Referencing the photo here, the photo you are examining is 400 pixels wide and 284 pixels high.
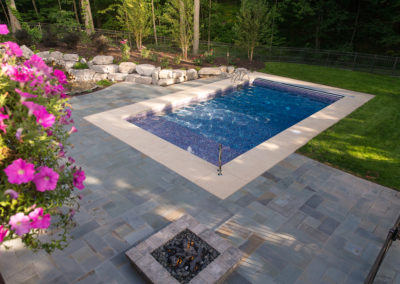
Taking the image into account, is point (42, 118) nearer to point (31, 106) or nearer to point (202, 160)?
point (31, 106)

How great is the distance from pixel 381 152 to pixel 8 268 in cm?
953

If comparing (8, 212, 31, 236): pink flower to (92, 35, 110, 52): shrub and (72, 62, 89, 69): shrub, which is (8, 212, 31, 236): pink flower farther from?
(92, 35, 110, 52): shrub

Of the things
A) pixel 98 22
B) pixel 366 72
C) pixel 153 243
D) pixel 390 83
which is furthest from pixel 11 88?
pixel 98 22

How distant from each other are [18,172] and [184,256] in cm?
300

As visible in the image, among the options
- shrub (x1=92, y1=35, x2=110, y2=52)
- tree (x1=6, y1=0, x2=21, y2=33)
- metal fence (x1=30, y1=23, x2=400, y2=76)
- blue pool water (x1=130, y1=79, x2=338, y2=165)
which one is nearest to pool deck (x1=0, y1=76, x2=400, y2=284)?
blue pool water (x1=130, y1=79, x2=338, y2=165)

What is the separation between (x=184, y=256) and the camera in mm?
3998

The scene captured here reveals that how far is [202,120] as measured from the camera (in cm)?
1073

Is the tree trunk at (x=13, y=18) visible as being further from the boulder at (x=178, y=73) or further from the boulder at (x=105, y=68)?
the boulder at (x=178, y=73)

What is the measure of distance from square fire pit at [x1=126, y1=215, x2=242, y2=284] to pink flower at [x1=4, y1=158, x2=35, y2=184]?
267cm

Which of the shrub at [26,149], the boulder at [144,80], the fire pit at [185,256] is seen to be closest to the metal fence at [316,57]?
the boulder at [144,80]

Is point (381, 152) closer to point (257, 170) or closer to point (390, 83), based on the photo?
point (257, 170)

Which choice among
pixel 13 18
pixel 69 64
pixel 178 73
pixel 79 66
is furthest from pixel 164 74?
pixel 13 18

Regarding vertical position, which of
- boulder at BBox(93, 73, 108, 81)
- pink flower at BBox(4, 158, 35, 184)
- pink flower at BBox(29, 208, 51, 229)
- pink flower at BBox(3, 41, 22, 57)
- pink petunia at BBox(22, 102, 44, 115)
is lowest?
boulder at BBox(93, 73, 108, 81)

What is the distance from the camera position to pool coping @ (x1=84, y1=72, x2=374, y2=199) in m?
6.28
